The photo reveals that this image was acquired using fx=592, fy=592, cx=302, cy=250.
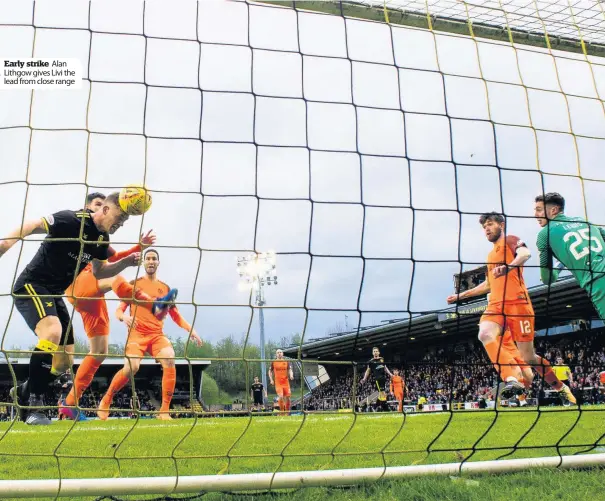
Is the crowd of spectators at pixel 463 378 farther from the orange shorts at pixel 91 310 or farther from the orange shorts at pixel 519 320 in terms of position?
the orange shorts at pixel 91 310

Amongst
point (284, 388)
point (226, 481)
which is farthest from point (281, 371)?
point (226, 481)

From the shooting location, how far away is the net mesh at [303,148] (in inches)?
107

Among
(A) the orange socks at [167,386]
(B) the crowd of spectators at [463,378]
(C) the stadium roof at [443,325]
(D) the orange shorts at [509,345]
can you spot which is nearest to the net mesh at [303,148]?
(A) the orange socks at [167,386]

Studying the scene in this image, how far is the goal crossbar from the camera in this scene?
6.70 ft

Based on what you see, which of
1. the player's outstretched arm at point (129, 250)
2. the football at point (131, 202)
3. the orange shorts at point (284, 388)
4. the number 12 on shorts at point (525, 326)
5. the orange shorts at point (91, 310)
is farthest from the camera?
the orange shorts at point (284, 388)

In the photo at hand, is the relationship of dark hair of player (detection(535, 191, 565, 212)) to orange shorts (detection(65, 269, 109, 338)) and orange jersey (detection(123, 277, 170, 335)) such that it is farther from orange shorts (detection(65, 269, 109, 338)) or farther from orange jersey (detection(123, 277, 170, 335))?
orange shorts (detection(65, 269, 109, 338))

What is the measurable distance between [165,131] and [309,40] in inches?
36.9

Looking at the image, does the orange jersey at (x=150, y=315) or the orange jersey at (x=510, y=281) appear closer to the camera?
the orange jersey at (x=510, y=281)

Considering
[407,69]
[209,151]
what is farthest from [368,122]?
[209,151]

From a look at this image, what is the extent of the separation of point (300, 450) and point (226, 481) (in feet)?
4.94

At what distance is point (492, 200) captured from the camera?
3564mm

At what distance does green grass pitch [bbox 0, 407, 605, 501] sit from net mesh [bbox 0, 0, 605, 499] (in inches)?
1.5

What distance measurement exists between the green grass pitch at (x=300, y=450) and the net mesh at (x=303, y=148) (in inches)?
1.5

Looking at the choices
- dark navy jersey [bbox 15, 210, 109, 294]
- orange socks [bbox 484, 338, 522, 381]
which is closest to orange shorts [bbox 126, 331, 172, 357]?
dark navy jersey [bbox 15, 210, 109, 294]
